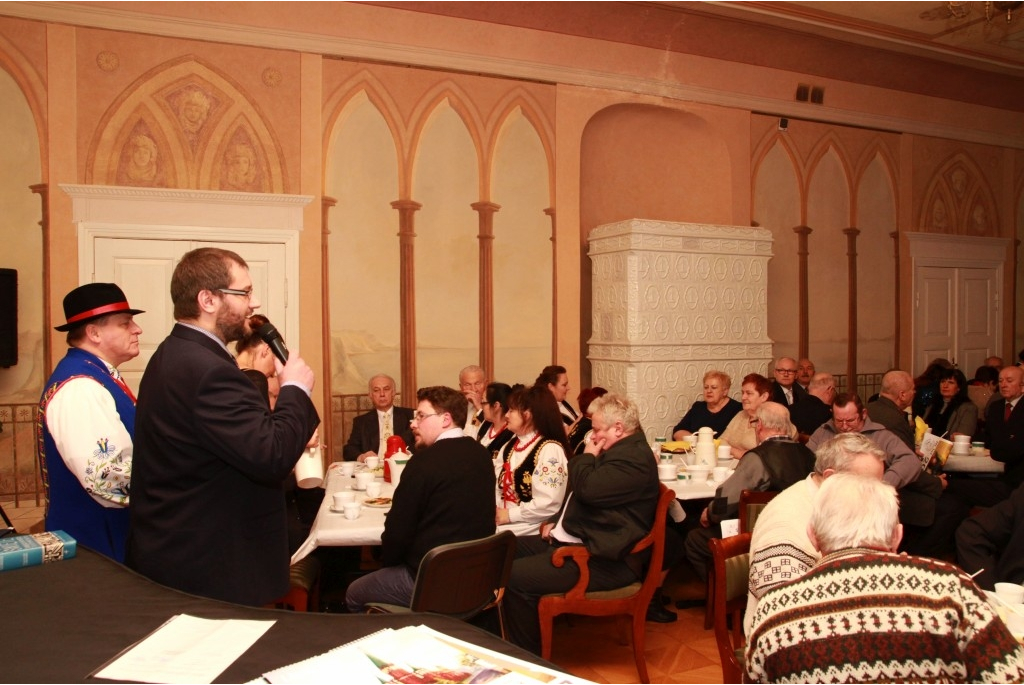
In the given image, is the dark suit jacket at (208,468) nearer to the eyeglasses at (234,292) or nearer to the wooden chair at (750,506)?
the eyeglasses at (234,292)

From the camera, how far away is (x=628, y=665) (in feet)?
13.6

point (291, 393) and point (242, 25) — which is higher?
point (242, 25)

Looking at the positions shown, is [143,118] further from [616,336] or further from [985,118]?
[985,118]

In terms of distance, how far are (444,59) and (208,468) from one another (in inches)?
243

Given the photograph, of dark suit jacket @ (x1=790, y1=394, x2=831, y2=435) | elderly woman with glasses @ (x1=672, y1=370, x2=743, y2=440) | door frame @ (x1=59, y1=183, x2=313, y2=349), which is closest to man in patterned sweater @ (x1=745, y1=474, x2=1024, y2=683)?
dark suit jacket @ (x1=790, y1=394, x2=831, y2=435)

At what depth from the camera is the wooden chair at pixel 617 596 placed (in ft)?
12.4

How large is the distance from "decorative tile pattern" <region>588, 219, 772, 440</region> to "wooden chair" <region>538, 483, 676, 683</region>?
12.5ft

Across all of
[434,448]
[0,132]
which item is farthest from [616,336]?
[0,132]

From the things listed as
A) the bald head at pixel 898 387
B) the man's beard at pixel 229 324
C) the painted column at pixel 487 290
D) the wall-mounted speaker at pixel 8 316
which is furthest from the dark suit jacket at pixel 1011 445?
the wall-mounted speaker at pixel 8 316

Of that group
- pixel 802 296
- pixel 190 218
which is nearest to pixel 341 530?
pixel 190 218

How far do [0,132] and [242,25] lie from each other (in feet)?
6.72

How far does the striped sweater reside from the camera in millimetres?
1788

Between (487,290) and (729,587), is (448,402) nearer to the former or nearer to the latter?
(729,587)

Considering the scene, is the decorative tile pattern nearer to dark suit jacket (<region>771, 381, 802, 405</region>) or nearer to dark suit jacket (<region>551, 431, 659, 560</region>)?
dark suit jacket (<region>771, 381, 802, 405</region>)
